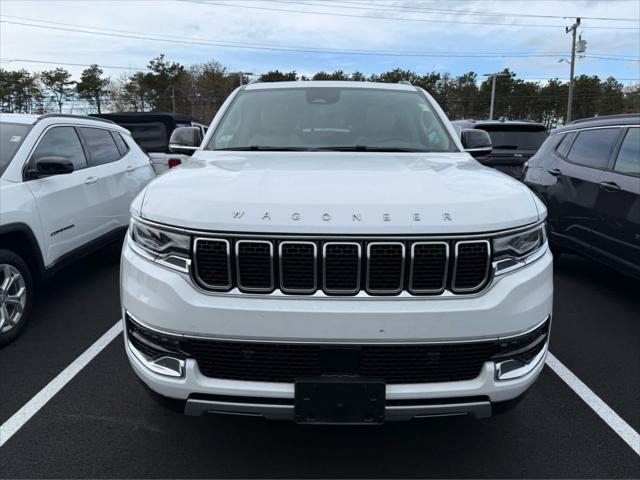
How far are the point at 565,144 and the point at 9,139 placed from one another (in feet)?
18.9

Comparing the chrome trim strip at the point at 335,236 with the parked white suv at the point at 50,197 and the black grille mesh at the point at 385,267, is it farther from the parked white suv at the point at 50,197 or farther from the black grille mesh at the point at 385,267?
the parked white suv at the point at 50,197

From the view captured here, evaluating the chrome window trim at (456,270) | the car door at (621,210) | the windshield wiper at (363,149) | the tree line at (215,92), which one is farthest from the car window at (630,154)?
the tree line at (215,92)

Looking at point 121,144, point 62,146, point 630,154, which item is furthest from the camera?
point 121,144

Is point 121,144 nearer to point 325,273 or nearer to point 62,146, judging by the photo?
point 62,146

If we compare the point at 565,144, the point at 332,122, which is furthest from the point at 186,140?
the point at 565,144

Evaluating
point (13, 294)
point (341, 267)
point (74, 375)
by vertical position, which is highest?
point (341, 267)

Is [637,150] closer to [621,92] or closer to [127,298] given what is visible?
[127,298]

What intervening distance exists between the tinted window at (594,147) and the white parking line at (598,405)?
245 cm

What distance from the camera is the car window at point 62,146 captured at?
15.5 feet

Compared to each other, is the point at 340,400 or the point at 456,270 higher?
the point at 456,270

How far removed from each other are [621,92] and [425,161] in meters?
91.9

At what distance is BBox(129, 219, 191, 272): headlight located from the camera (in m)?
2.22

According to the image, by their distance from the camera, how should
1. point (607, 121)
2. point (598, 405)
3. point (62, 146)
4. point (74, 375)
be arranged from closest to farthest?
point (598, 405) < point (74, 375) < point (62, 146) < point (607, 121)

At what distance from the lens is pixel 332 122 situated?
3715 millimetres
